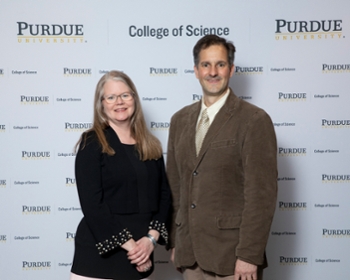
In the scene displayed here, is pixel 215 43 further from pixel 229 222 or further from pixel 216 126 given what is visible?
pixel 229 222

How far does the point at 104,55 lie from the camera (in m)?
3.08

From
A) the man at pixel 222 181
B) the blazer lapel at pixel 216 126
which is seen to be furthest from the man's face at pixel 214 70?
the blazer lapel at pixel 216 126

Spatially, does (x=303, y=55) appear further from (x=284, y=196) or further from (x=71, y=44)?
(x=71, y=44)

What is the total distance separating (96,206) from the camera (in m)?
1.99

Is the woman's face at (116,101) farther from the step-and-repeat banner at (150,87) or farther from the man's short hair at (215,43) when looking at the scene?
the step-and-repeat banner at (150,87)

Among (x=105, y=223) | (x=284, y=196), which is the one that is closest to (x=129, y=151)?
(x=105, y=223)

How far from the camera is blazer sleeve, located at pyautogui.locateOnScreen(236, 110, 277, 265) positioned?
1916 millimetres

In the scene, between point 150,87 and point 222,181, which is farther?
point 150,87

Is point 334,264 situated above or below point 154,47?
below

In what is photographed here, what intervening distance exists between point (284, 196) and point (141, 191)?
1424 millimetres

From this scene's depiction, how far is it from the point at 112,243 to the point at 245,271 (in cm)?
60

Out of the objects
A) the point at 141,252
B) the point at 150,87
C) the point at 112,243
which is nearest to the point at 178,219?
the point at 141,252

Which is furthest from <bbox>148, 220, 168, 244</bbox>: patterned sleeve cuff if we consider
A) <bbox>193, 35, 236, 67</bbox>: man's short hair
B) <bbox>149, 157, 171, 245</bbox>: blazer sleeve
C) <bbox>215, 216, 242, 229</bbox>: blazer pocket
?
<bbox>193, 35, 236, 67</bbox>: man's short hair

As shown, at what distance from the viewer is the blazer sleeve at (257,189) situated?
6.29ft
